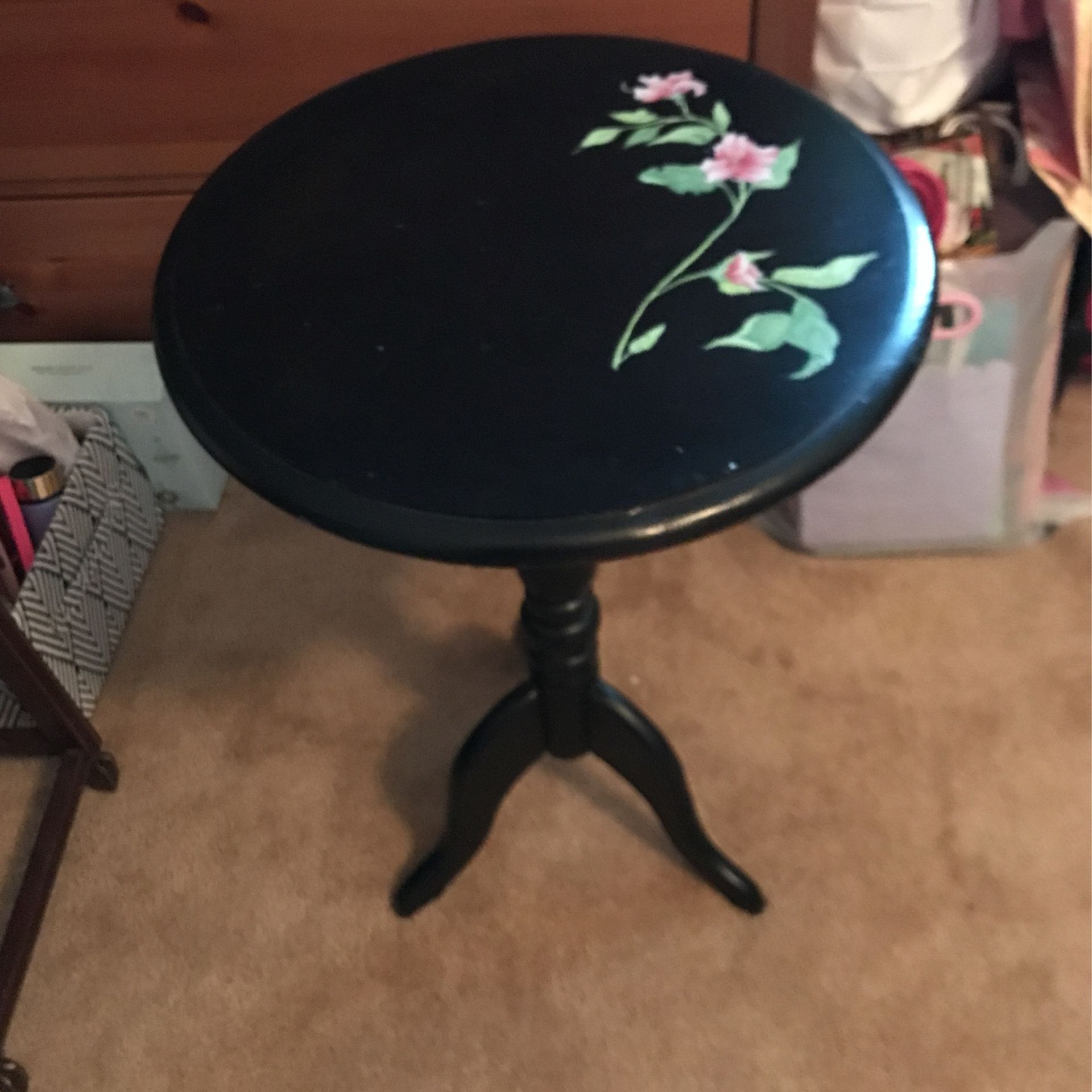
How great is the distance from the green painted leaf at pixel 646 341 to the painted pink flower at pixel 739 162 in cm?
16

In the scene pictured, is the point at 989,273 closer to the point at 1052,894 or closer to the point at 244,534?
the point at 1052,894

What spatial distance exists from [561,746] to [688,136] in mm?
543

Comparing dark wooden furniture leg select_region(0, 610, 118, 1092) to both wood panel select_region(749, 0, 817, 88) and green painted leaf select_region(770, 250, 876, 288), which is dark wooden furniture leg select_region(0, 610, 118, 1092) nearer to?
green painted leaf select_region(770, 250, 876, 288)

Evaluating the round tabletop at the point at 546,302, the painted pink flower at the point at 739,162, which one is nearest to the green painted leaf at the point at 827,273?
the round tabletop at the point at 546,302

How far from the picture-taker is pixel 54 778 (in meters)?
1.22

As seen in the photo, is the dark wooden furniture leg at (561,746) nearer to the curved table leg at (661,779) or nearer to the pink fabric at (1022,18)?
the curved table leg at (661,779)

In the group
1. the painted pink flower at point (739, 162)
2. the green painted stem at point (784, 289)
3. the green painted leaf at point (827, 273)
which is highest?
the painted pink flower at point (739, 162)

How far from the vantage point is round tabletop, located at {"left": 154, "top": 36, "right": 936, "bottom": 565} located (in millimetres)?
597

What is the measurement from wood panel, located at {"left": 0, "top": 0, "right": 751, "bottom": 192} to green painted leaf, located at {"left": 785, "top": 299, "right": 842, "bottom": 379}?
529mm

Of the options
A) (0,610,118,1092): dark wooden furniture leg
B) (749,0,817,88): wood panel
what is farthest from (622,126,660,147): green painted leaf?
(0,610,118,1092): dark wooden furniture leg

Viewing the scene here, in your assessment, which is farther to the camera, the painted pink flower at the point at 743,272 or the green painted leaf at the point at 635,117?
the green painted leaf at the point at 635,117

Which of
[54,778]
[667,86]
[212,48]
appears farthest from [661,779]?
[212,48]

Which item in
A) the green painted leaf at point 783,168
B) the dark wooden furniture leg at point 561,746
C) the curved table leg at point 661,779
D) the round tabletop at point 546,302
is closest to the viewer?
the round tabletop at point 546,302

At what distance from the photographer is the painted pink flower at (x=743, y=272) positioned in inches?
27.0
